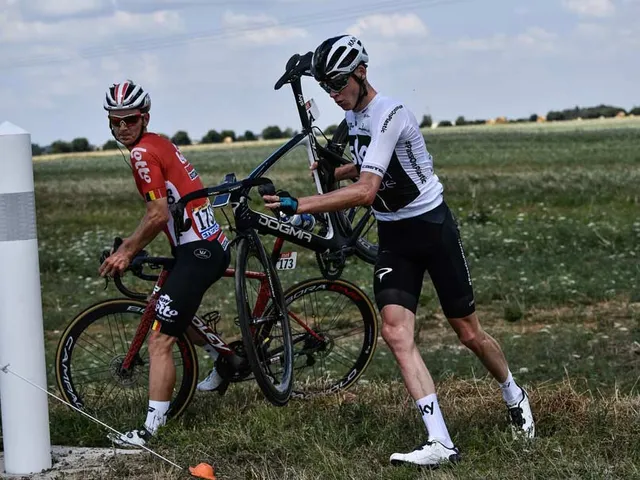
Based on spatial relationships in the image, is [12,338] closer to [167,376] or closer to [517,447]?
[167,376]

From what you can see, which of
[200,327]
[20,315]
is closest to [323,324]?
[200,327]

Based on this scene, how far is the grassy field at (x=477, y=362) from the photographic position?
18.4 ft

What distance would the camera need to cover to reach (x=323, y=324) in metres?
8.05

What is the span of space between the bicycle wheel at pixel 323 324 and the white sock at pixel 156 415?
119 centimetres

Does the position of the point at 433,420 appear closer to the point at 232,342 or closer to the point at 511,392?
the point at 511,392

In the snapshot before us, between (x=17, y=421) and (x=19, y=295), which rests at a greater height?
(x=19, y=295)

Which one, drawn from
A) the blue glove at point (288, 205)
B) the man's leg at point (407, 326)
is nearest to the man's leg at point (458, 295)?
the man's leg at point (407, 326)

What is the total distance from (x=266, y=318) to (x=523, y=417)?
180cm

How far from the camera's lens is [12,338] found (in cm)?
559

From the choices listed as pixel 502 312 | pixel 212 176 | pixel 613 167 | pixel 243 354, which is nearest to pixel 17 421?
pixel 243 354

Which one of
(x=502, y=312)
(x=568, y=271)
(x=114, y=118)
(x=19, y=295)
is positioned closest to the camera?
(x=19, y=295)

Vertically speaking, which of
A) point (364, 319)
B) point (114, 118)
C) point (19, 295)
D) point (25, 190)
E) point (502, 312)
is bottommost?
point (502, 312)

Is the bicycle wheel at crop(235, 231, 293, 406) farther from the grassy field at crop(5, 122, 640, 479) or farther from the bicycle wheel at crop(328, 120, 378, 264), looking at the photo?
the bicycle wheel at crop(328, 120, 378, 264)

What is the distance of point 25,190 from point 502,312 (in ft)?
26.8
